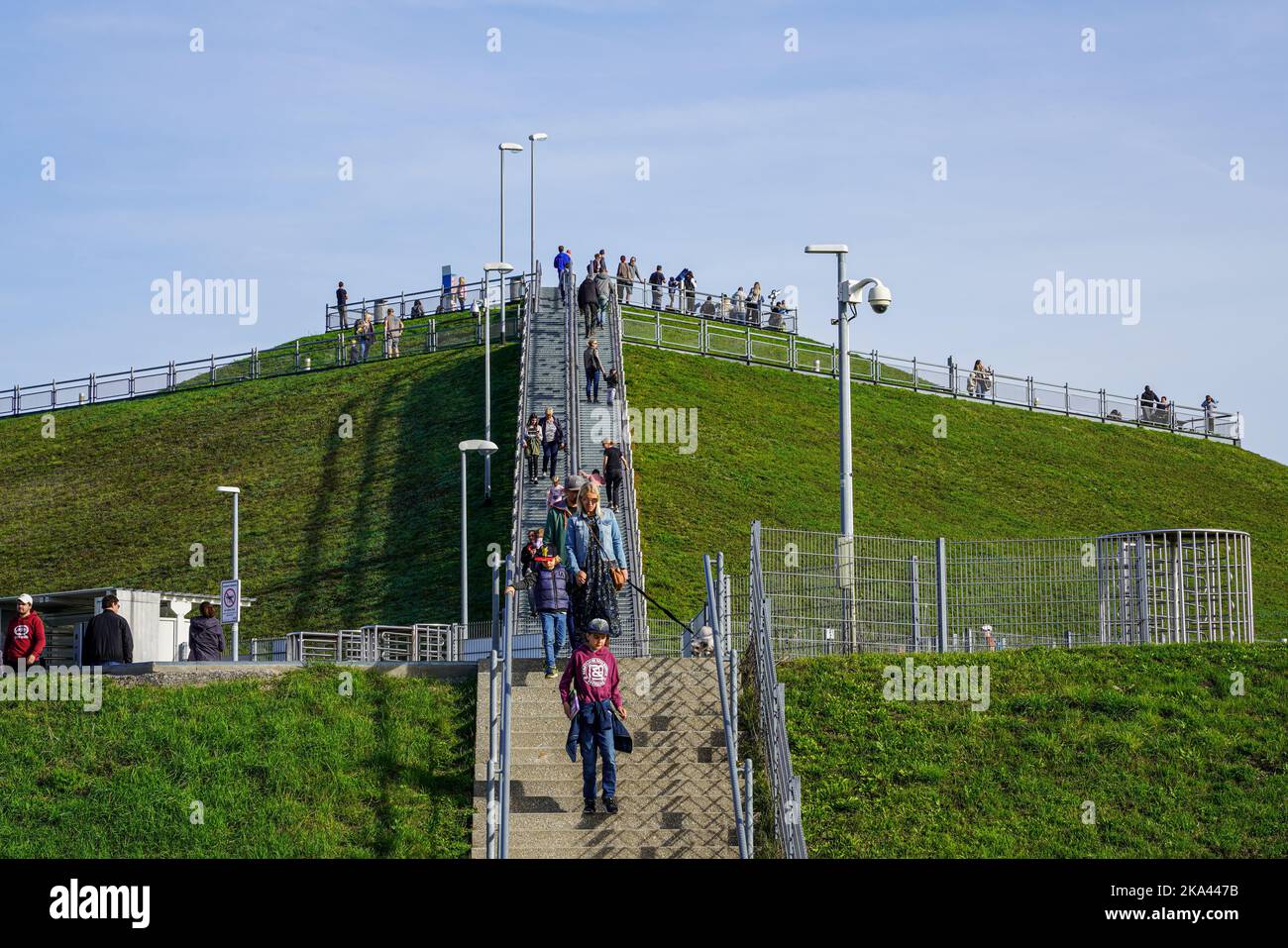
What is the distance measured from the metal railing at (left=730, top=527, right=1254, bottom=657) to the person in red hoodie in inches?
325

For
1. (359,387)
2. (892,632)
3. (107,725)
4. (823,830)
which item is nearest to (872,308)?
(892,632)

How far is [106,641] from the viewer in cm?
2047

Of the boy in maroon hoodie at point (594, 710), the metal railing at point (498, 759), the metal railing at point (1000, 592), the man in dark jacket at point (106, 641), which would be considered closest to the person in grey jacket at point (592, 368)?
the metal railing at point (1000, 592)

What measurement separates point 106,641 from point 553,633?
18.7 ft

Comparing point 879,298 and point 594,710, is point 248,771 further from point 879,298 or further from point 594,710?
point 879,298

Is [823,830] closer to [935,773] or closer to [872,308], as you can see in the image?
[935,773]

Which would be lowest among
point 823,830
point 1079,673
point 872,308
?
point 823,830

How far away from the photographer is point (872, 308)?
80.2 feet

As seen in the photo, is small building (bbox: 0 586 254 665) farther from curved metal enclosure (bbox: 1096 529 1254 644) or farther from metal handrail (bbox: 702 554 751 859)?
curved metal enclosure (bbox: 1096 529 1254 644)

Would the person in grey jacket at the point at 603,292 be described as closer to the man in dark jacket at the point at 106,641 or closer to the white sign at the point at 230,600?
the white sign at the point at 230,600

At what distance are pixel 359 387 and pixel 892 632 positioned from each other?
1158 inches

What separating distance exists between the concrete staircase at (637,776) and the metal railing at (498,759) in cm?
16
